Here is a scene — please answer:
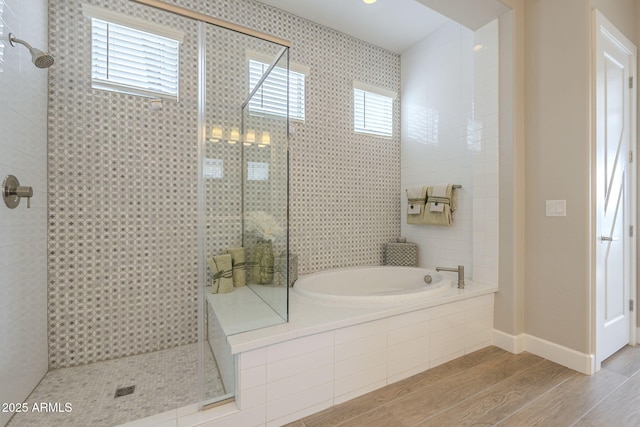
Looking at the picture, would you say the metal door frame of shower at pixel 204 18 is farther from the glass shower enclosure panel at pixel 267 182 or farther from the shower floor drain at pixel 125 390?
the shower floor drain at pixel 125 390

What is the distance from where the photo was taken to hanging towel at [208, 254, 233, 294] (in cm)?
173

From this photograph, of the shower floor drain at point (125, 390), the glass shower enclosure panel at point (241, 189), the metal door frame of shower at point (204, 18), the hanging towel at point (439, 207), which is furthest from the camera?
the hanging towel at point (439, 207)

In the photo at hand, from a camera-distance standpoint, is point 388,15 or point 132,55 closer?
point 132,55

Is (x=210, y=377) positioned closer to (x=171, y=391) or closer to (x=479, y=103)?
(x=171, y=391)

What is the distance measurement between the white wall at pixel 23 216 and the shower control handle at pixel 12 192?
0.09 feet

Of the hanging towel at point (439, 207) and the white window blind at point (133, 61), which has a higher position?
the white window blind at point (133, 61)

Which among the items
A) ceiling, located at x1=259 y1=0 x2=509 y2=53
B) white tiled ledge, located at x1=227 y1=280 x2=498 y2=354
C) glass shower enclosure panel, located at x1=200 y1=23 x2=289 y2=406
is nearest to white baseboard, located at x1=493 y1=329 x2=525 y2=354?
white tiled ledge, located at x1=227 y1=280 x2=498 y2=354

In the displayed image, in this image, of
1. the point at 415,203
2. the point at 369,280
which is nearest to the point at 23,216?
the point at 369,280

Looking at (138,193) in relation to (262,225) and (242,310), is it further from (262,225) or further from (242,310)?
(242,310)

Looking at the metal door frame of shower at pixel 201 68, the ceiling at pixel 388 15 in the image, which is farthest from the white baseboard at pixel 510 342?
the ceiling at pixel 388 15

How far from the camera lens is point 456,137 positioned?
2.81 meters

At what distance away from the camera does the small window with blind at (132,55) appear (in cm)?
201

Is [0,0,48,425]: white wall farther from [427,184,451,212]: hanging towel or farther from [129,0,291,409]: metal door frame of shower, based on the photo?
[427,184,451,212]: hanging towel

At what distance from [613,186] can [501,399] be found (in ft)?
5.63
